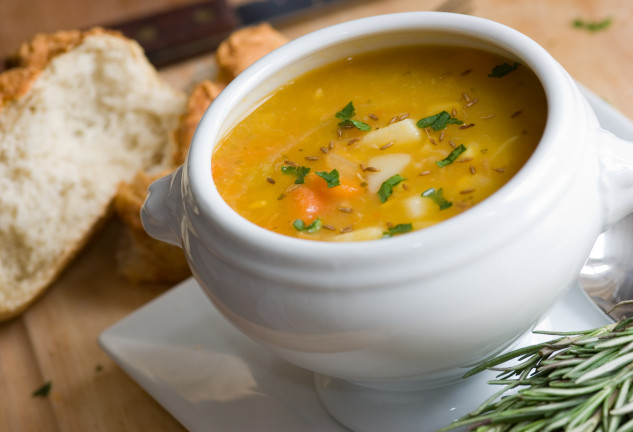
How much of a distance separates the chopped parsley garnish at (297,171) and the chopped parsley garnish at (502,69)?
0.45m

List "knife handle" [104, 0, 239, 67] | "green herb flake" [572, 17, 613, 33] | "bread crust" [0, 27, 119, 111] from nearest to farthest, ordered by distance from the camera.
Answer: "bread crust" [0, 27, 119, 111] < "green herb flake" [572, 17, 613, 33] < "knife handle" [104, 0, 239, 67]

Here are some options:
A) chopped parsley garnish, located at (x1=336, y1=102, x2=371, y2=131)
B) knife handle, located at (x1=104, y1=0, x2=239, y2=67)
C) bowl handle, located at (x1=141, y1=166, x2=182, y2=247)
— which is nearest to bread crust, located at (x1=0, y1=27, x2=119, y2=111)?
knife handle, located at (x1=104, y1=0, x2=239, y2=67)

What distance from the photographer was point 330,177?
1464 millimetres

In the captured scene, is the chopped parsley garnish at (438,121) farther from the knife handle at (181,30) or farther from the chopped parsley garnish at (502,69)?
the knife handle at (181,30)

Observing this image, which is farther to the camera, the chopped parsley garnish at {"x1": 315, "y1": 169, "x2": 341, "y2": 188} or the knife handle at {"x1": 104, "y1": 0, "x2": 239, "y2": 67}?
the knife handle at {"x1": 104, "y1": 0, "x2": 239, "y2": 67}

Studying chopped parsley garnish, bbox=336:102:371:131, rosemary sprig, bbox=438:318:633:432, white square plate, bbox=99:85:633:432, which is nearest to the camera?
rosemary sprig, bbox=438:318:633:432

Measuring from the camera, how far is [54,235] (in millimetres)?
2518

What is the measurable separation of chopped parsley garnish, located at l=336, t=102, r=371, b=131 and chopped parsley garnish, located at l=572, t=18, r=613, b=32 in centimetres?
162

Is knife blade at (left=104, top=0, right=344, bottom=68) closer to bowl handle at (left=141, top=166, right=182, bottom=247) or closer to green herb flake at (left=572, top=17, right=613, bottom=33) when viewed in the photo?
green herb flake at (left=572, top=17, right=613, bottom=33)

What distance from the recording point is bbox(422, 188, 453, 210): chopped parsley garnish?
53.3 inches

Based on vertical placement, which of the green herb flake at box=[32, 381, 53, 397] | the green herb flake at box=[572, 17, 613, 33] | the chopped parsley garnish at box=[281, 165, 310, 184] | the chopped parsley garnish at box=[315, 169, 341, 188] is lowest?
the green herb flake at box=[32, 381, 53, 397]

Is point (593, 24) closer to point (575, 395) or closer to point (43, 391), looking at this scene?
point (575, 395)

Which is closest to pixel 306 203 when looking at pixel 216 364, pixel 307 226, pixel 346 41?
pixel 307 226

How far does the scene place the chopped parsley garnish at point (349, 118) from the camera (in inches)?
62.5
